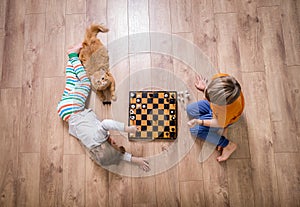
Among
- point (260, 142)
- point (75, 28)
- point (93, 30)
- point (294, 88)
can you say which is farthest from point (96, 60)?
point (294, 88)

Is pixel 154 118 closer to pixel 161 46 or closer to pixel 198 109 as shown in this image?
pixel 198 109

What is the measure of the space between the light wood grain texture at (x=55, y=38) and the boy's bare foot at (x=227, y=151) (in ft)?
3.34

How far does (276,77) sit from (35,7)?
1.51 m

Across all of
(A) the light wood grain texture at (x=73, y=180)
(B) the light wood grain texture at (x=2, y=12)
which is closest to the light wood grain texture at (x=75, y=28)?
(B) the light wood grain texture at (x=2, y=12)

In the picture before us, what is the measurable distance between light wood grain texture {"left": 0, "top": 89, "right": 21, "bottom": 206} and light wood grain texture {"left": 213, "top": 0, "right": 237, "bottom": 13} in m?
1.28

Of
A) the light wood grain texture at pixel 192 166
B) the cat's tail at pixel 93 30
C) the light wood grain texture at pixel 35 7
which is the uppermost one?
the light wood grain texture at pixel 35 7

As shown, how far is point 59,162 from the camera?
4.77ft

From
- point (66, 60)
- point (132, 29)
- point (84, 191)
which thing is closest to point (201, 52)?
point (132, 29)

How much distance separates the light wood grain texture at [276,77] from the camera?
143 centimetres

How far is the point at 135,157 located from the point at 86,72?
0.54m

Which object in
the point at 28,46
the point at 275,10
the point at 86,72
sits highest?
the point at 275,10

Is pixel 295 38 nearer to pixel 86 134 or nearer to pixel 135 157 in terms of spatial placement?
pixel 135 157

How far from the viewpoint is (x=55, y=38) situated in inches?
62.1

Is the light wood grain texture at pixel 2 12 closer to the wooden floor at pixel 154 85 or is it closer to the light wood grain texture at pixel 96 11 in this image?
the wooden floor at pixel 154 85
